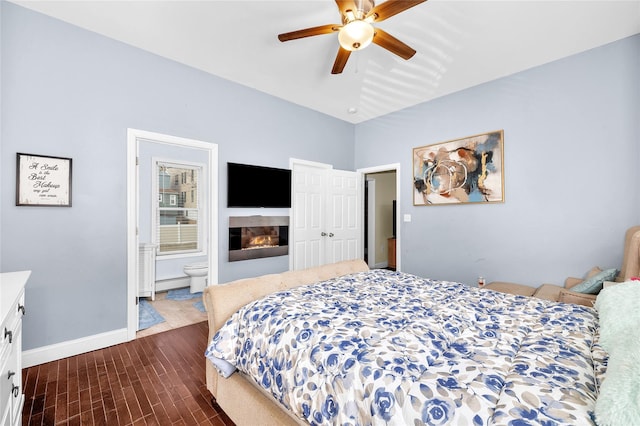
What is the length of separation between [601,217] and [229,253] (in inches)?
160

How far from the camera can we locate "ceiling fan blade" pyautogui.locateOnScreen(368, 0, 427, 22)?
181 centimetres

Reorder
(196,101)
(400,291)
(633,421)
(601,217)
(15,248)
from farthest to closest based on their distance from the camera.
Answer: (196,101), (601,217), (15,248), (400,291), (633,421)

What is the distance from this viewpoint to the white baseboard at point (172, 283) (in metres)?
4.58

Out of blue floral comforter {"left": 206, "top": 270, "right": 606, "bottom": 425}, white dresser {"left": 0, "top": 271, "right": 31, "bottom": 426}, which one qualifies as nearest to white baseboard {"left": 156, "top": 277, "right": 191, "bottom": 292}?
white dresser {"left": 0, "top": 271, "right": 31, "bottom": 426}

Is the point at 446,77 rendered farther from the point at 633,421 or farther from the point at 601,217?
the point at 633,421

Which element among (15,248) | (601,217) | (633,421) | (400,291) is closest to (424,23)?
(400,291)

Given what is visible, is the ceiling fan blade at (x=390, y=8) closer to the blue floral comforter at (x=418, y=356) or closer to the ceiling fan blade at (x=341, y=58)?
the ceiling fan blade at (x=341, y=58)

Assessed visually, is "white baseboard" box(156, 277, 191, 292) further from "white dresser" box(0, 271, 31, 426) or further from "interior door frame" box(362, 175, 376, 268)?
"interior door frame" box(362, 175, 376, 268)

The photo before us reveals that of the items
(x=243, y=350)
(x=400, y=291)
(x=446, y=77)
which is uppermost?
(x=446, y=77)

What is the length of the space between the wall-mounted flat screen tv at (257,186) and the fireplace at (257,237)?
0.70 feet

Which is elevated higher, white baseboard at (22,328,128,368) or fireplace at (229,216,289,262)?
fireplace at (229,216,289,262)

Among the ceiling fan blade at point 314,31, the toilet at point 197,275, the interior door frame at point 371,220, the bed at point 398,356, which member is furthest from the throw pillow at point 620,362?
the interior door frame at point 371,220

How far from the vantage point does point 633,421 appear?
2.21 feet

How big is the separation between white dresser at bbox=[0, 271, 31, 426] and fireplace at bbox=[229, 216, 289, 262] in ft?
7.13
